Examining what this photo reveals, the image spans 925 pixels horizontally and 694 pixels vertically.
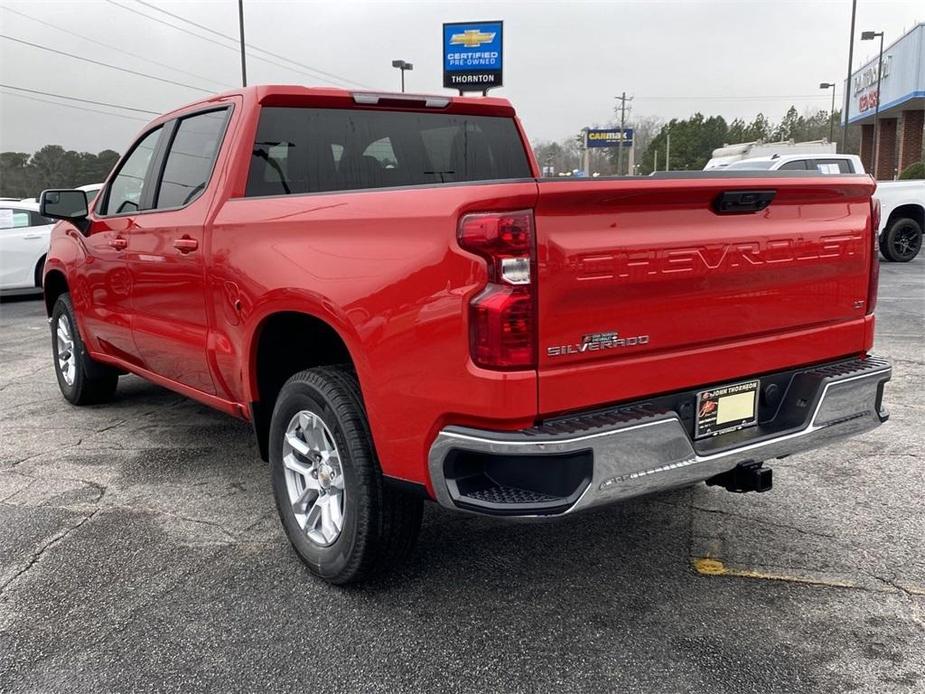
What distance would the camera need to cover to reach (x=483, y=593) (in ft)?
10.2

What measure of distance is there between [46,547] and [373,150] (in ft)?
7.87

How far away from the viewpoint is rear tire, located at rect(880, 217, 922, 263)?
15109 mm

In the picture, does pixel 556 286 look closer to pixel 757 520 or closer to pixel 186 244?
pixel 757 520

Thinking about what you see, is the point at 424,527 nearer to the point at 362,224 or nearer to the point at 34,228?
the point at 362,224

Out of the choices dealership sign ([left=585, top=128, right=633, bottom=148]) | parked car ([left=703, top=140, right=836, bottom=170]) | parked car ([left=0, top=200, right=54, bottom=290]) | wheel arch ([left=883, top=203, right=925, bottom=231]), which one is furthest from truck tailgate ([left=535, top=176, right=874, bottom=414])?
dealership sign ([left=585, top=128, right=633, bottom=148])

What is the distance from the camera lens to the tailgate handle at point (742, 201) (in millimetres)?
2715

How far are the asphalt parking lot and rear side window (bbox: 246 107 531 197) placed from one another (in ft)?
5.37

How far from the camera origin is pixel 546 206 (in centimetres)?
237

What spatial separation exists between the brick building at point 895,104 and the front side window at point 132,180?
3247 centimetres

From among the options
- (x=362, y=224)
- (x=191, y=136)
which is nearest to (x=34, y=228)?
(x=191, y=136)

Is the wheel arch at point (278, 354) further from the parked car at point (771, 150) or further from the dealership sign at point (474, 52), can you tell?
the dealership sign at point (474, 52)

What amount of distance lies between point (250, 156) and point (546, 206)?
1.93 metres

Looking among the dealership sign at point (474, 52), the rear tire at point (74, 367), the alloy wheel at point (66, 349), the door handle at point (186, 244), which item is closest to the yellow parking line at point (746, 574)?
the door handle at point (186, 244)

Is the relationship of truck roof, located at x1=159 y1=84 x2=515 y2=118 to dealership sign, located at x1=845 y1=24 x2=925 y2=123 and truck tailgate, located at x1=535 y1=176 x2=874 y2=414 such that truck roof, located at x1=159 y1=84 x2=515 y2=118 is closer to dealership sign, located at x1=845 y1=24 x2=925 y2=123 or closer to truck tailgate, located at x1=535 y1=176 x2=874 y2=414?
truck tailgate, located at x1=535 y1=176 x2=874 y2=414
